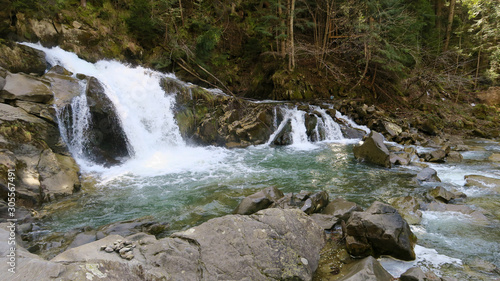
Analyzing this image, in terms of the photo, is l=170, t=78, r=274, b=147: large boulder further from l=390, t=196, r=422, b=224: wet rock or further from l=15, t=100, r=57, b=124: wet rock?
l=390, t=196, r=422, b=224: wet rock

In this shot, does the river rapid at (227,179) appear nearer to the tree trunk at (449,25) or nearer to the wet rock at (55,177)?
the wet rock at (55,177)

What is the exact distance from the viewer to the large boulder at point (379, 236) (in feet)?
12.5

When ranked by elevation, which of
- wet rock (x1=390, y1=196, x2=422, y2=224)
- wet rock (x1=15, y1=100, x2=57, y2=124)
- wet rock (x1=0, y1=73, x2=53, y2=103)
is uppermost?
wet rock (x1=0, y1=73, x2=53, y2=103)

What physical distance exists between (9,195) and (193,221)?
3.96m

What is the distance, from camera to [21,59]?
8.66 m

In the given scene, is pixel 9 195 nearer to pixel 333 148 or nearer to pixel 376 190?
pixel 376 190

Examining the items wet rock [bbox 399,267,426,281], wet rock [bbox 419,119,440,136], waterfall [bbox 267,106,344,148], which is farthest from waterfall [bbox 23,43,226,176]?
wet rock [bbox 419,119,440,136]

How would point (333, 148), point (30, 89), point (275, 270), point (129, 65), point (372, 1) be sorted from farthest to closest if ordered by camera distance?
point (372, 1) < point (129, 65) < point (333, 148) < point (30, 89) < point (275, 270)

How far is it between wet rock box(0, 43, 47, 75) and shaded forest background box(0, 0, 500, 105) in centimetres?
213

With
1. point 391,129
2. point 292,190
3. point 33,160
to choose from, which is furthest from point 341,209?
point 391,129

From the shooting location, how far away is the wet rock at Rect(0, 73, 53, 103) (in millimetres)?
7250

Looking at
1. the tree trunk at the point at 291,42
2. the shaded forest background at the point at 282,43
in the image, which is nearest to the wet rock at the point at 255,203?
the shaded forest background at the point at 282,43

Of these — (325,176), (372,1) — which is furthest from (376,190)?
(372,1)

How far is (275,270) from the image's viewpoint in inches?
126
